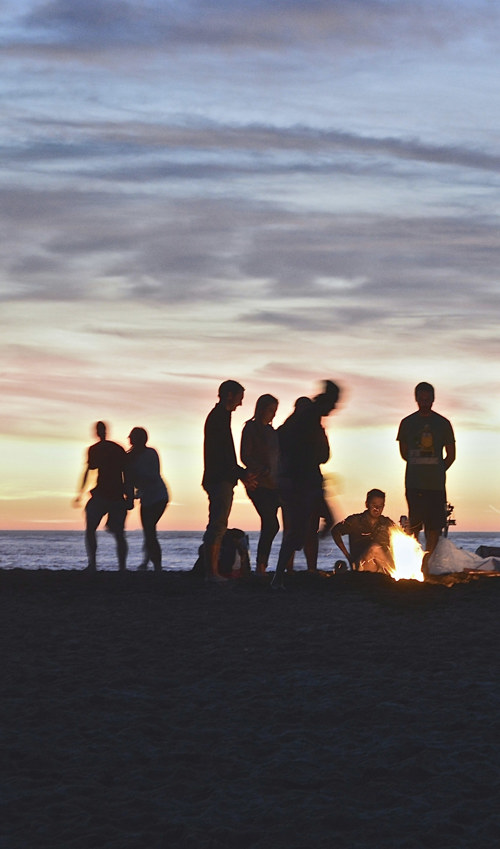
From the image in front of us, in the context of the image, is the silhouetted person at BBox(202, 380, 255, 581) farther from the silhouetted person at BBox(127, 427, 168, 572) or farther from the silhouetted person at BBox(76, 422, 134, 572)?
the silhouetted person at BBox(76, 422, 134, 572)

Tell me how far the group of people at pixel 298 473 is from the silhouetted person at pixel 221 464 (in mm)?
10

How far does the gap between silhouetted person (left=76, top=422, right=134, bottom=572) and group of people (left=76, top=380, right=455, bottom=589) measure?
12 mm

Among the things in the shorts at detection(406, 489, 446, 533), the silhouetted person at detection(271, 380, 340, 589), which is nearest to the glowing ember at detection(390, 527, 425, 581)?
the shorts at detection(406, 489, 446, 533)

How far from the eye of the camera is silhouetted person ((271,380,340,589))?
11.5m

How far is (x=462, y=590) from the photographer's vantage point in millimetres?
11648

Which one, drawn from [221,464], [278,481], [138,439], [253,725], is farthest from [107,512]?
[253,725]

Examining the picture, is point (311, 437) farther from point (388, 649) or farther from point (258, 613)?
point (388, 649)

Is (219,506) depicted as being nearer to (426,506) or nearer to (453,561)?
(426,506)

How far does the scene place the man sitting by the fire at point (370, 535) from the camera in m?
13.6

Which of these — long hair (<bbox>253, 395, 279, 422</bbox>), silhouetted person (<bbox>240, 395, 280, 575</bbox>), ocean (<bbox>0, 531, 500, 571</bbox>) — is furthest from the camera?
ocean (<bbox>0, 531, 500, 571</bbox>)

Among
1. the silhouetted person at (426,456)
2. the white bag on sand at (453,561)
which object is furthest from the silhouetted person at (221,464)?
the white bag on sand at (453,561)

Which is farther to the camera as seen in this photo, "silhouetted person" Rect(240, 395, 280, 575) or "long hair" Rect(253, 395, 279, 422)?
"long hair" Rect(253, 395, 279, 422)

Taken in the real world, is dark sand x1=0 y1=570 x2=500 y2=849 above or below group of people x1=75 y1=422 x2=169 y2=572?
below

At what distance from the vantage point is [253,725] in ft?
22.0
